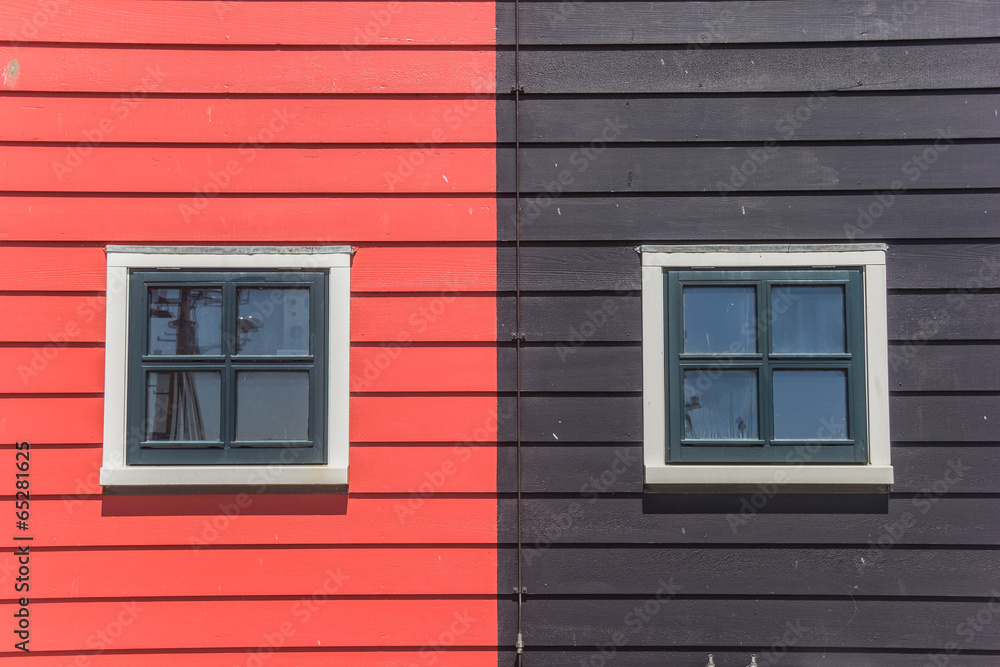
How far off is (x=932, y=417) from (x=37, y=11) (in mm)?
4590

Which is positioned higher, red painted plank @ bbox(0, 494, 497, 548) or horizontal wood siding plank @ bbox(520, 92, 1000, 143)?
horizontal wood siding plank @ bbox(520, 92, 1000, 143)

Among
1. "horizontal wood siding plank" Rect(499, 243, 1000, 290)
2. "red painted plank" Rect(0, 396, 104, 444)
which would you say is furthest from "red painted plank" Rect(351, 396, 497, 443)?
"red painted plank" Rect(0, 396, 104, 444)

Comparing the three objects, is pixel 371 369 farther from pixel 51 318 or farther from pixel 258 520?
pixel 51 318

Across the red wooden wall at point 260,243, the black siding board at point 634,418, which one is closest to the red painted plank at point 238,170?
the red wooden wall at point 260,243

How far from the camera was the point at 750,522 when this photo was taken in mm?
3008

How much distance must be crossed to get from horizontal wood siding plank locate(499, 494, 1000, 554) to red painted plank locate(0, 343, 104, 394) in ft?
6.57

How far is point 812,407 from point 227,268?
277 cm

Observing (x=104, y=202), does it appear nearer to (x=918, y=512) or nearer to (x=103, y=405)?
(x=103, y=405)

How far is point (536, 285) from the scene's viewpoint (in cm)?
308

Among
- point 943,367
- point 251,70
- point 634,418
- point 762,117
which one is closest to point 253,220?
point 251,70

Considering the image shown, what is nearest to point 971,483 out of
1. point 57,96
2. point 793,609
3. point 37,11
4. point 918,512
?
point 918,512

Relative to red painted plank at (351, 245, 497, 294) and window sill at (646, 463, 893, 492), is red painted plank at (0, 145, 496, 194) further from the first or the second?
window sill at (646, 463, 893, 492)

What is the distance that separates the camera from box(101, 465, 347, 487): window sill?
2939mm

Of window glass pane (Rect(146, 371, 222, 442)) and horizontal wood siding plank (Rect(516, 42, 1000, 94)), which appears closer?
window glass pane (Rect(146, 371, 222, 442))
